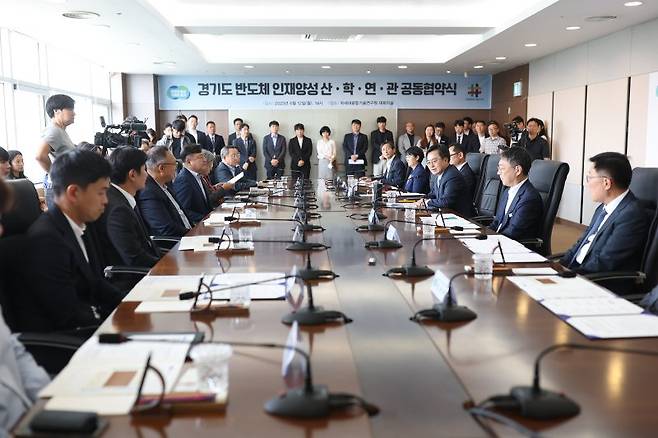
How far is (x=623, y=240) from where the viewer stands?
2895mm

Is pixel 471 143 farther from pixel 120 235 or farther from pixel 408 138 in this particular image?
pixel 120 235

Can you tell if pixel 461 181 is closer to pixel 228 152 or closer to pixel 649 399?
pixel 228 152

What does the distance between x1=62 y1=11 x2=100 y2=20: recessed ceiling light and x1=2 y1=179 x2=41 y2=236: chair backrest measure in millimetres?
4656

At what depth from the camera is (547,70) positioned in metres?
9.83

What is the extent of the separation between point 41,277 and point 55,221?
27 cm

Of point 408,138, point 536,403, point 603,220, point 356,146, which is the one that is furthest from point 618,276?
point 408,138

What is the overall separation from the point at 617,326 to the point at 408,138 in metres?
11.1

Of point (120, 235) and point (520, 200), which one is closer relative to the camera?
point (120, 235)

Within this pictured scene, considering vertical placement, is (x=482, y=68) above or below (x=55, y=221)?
above

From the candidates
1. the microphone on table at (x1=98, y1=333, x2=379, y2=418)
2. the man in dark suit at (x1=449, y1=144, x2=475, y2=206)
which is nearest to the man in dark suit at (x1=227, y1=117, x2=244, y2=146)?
the man in dark suit at (x1=449, y1=144, x2=475, y2=206)

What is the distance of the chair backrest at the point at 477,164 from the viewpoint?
573 cm

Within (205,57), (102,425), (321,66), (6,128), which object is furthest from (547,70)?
(102,425)

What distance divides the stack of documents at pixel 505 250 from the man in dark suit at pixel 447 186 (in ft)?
5.68

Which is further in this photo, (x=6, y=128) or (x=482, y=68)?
(x=482, y=68)
